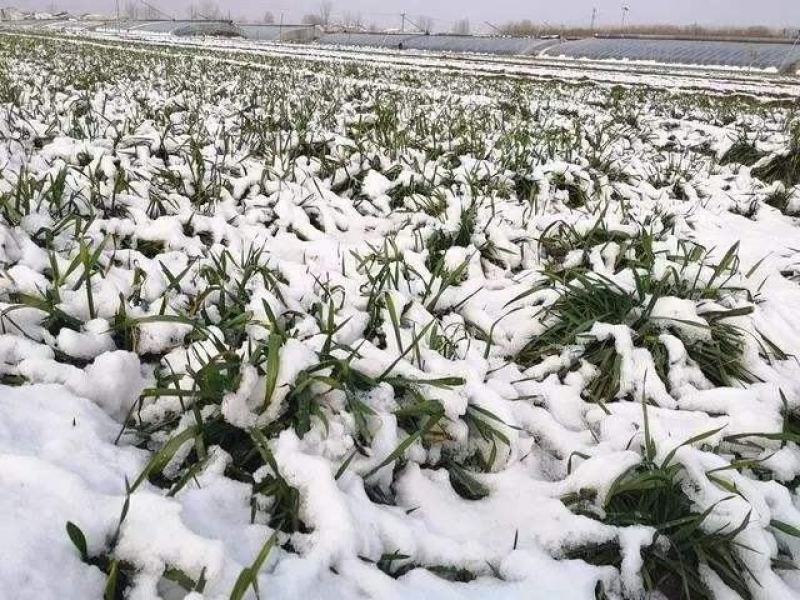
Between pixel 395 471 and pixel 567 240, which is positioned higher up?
pixel 567 240

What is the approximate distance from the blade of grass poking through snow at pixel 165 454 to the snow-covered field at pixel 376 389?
0.02 meters

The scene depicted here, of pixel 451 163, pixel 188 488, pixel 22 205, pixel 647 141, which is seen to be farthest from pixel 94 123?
pixel 647 141

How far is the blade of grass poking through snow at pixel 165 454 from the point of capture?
5.31 feet

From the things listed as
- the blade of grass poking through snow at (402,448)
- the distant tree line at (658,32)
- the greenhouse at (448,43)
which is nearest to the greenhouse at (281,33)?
the greenhouse at (448,43)

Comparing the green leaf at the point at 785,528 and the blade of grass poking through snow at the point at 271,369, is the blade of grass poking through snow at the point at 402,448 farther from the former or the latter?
the green leaf at the point at 785,528

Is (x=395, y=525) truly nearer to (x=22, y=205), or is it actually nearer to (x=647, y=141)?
(x=22, y=205)

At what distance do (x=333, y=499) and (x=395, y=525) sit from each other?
21 centimetres

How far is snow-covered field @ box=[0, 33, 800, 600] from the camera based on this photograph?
1551 mm

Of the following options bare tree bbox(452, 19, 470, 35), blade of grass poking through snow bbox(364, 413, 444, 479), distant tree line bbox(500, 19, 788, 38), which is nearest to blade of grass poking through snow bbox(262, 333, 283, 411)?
blade of grass poking through snow bbox(364, 413, 444, 479)

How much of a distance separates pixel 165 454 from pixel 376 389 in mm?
759

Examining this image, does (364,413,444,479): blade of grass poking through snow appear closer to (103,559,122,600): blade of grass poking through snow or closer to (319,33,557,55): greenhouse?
(103,559,122,600): blade of grass poking through snow

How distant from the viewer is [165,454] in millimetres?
1689

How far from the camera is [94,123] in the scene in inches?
224

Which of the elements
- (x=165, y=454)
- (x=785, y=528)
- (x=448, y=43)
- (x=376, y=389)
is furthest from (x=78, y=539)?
(x=448, y=43)
